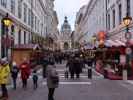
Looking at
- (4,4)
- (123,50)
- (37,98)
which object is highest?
(4,4)

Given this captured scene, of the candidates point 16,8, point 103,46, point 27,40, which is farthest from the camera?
point 27,40

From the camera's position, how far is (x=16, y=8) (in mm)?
43500

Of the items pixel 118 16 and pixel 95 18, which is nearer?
pixel 118 16

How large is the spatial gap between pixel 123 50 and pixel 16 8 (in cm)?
1875

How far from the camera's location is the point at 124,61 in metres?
27.1

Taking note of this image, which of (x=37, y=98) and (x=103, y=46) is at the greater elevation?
(x=103, y=46)

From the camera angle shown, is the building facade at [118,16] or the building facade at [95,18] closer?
the building facade at [118,16]

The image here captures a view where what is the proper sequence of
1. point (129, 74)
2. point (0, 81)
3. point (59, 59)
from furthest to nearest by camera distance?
point (59, 59) < point (129, 74) < point (0, 81)

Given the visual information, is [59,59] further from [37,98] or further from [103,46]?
[37,98]

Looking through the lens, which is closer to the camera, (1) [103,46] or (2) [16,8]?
(1) [103,46]

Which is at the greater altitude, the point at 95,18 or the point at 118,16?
the point at 95,18

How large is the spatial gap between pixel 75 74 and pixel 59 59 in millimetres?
36408

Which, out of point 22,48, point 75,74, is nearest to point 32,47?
point 22,48

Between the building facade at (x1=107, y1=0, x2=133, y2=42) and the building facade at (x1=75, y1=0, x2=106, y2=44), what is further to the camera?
the building facade at (x1=75, y1=0, x2=106, y2=44)
